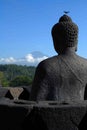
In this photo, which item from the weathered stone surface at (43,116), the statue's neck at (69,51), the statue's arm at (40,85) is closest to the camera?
the weathered stone surface at (43,116)

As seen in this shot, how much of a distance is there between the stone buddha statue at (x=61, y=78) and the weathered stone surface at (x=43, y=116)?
2.31ft

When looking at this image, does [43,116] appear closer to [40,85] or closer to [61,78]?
[40,85]

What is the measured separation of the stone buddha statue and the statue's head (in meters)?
0.06

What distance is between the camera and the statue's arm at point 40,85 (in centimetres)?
440

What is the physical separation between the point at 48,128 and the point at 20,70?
141236mm

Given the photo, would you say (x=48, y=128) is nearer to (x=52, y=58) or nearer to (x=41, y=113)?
(x=41, y=113)

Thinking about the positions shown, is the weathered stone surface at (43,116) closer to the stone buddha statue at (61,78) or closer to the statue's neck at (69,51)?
the stone buddha statue at (61,78)

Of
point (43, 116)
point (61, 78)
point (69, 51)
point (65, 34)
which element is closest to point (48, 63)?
point (61, 78)

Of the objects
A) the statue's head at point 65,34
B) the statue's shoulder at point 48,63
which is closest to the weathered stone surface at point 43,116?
the statue's shoulder at point 48,63

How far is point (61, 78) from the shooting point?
4.50 meters

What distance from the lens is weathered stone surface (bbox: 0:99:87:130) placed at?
3525mm

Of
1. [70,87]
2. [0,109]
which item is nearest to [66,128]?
[0,109]

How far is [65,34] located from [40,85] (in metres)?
0.83

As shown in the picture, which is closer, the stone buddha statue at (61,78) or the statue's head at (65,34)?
the stone buddha statue at (61,78)
